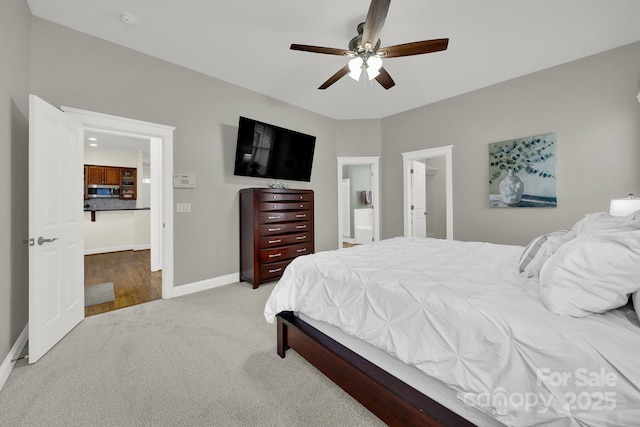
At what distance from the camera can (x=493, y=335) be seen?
938 millimetres

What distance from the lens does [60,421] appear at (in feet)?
4.45

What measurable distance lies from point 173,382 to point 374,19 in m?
2.86

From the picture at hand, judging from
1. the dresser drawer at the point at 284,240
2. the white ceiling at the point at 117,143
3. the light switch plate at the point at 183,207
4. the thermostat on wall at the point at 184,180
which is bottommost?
the dresser drawer at the point at 284,240

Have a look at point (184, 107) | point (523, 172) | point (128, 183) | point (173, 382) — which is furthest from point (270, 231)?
point (128, 183)

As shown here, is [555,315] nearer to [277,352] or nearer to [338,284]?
[338,284]

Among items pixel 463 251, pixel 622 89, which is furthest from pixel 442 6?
pixel 622 89

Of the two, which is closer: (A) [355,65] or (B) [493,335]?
(B) [493,335]

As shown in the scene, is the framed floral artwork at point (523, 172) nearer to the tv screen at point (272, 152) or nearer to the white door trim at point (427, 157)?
the white door trim at point (427, 157)

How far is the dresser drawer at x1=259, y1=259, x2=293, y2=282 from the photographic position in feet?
11.4

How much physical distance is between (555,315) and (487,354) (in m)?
0.29

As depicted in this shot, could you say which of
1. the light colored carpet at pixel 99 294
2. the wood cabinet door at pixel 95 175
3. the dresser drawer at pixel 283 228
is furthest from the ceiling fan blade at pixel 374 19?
the wood cabinet door at pixel 95 175

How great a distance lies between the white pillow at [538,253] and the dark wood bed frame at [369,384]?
861mm

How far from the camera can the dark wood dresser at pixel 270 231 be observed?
135 inches

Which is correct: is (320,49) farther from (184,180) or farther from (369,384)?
(369,384)
